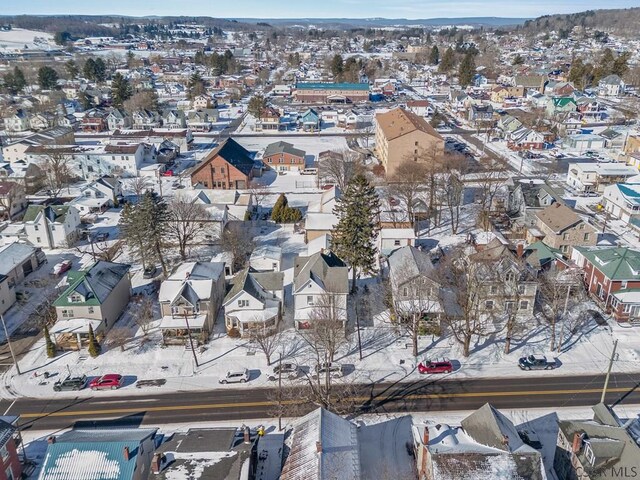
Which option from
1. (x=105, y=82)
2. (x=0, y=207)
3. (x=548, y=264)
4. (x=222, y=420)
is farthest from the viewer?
(x=105, y=82)

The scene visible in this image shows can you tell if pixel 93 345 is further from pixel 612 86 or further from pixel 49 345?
pixel 612 86

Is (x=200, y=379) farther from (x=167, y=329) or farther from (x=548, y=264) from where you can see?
(x=548, y=264)

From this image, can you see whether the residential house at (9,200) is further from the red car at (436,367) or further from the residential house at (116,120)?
the red car at (436,367)

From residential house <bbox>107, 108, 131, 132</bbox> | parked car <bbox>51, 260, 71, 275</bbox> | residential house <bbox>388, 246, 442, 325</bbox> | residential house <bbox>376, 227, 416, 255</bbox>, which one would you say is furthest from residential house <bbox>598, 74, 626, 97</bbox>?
parked car <bbox>51, 260, 71, 275</bbox>

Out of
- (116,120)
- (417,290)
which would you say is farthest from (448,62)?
(417,290)

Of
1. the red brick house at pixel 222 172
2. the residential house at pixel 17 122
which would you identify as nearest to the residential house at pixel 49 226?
the red brick house at pixel 222 172

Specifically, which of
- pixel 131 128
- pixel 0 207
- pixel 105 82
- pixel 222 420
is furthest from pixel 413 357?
pixel 105 82
